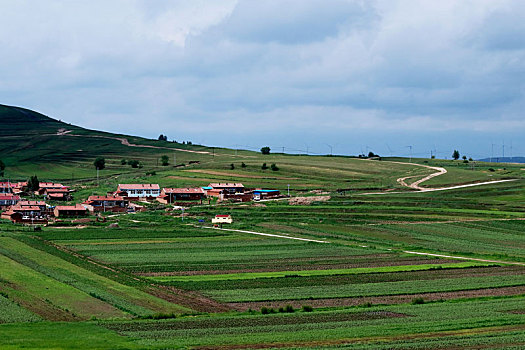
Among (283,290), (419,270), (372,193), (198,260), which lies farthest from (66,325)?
(372,193)

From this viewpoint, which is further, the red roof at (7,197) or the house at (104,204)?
the red roof at (7,197)

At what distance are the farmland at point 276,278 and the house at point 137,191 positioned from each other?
65.8 ft

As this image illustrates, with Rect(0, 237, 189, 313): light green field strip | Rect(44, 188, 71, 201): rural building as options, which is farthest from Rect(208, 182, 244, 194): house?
Rect(0, 237, 189, 313): light green field strip

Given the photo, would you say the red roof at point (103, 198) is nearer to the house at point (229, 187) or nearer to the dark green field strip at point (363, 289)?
the house at point (229, 187)

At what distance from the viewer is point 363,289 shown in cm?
5138

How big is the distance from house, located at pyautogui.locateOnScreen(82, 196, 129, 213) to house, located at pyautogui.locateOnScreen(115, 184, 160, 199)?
40.0 feet

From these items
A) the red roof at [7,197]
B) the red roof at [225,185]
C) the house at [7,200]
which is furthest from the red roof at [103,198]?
the red roof at [225,185]

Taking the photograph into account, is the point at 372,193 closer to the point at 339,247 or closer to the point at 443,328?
the point at 339,247

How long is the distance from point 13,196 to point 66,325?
3817 inches

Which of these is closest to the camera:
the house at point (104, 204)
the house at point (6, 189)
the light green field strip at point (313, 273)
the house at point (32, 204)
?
the light green field strip at point (313, 273)

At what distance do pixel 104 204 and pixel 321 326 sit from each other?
3657 inches

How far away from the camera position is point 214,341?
35156mm

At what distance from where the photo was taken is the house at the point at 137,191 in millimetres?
140875

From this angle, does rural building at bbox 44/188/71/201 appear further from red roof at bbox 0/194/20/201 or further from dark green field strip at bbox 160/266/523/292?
dark green field strip at bbox 160/266/523/292
